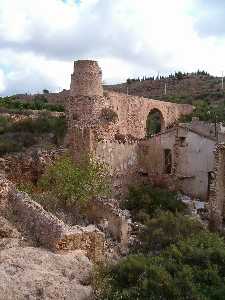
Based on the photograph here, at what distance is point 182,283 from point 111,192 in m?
13.8

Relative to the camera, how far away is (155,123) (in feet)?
142

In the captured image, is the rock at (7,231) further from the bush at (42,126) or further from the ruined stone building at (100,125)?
the bush at (42,126)

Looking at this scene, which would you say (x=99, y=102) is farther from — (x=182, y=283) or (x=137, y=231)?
(x=182, y=283)

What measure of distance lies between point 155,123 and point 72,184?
2461 cm

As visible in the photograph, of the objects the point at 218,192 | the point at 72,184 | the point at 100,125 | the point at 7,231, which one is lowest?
the point at 218,192

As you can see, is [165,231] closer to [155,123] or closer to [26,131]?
[26,131]

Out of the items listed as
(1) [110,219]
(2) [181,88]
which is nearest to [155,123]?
(2) [181,88]

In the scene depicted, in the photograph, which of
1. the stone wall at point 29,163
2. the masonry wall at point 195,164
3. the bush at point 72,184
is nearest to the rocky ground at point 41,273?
the bush at point 72,184

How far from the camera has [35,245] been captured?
10922mm

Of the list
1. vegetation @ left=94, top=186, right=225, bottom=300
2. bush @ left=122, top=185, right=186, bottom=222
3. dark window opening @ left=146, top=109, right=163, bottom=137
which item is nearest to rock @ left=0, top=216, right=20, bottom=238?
vegetation @ left=94, top=186, right=225, bottom=300

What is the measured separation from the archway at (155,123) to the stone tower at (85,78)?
1204 cm

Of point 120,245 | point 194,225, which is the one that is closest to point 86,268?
→ point 120,245

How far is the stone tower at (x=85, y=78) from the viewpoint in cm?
2714

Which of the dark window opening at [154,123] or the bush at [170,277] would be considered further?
the dark window opening at [154,123]
